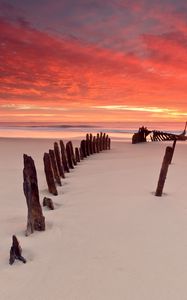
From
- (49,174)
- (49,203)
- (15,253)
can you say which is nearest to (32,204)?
(15,253)

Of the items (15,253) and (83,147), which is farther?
(83,147)

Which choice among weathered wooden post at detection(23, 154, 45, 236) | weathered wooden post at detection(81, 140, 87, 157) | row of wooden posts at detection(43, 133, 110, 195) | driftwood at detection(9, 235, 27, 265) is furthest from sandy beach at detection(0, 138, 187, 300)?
weathered wooden post at detection(81, 140, 87, 157)

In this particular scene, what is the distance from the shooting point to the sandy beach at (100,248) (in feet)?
11.4

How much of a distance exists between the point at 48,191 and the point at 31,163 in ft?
10.0

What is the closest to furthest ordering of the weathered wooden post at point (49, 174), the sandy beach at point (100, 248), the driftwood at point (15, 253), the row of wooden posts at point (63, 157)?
1. the sandy beach at point (100, 248)
2. the driftwood at point (15, 253)
3. the weathered wooden post at point (49, 174)
4. the row of wooden posts at point (63, 157)

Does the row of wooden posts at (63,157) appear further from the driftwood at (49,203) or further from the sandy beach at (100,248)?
the driftwood at (49,203)

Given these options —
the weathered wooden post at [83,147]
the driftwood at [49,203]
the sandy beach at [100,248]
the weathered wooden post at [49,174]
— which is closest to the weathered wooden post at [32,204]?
the sandy beach at [100,248]

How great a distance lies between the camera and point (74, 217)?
5.91 metres

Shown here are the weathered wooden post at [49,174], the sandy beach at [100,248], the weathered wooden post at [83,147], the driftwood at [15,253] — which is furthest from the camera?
the weathered wooden post at [83,147]

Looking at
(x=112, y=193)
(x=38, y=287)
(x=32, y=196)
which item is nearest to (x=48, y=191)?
(x=112, y=193)

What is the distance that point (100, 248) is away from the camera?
450 centimetres

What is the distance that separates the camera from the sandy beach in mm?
3484

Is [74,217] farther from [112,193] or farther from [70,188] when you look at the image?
[70,188]

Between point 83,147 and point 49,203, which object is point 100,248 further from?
point 83,147
